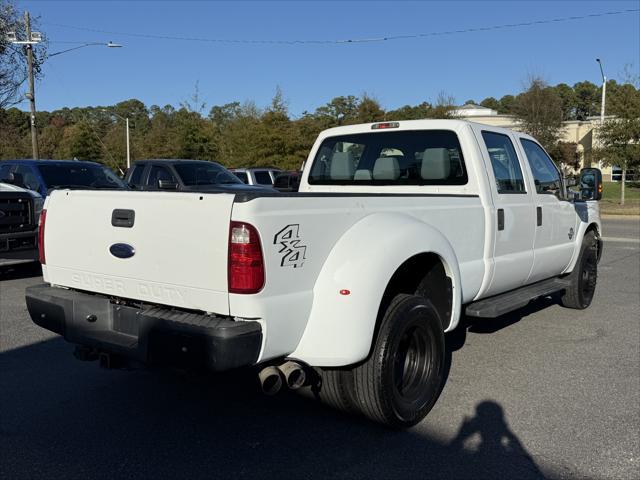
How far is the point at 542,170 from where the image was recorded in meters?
6.03

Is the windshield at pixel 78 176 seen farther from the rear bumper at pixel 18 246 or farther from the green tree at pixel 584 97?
the green tree at pixel 584 97

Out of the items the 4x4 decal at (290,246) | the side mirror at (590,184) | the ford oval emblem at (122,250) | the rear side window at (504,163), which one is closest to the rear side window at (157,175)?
the side mirror at (590,184)

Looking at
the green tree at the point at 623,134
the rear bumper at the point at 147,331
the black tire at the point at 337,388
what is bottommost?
the black tire at the point at 337,388

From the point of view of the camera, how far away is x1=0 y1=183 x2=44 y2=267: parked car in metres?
8.32

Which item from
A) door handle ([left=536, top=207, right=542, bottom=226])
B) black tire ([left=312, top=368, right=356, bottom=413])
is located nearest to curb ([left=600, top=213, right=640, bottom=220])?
door handle ([left=536, top=207, right=542, bottom=226])

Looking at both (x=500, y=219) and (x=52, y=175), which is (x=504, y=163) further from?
(x=52, y=175)

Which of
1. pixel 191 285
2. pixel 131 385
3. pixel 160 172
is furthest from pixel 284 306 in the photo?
pixel 160 172

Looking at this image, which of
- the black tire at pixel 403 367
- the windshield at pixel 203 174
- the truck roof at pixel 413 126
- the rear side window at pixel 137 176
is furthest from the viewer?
the rear side window at pixel 137 176

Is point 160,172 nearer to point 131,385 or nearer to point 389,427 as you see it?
point 131,385

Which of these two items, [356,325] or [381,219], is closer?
[356,325]

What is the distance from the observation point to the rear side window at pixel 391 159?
5160 millimetres

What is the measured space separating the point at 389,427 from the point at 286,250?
1406mm

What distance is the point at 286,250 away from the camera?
3.11 meters

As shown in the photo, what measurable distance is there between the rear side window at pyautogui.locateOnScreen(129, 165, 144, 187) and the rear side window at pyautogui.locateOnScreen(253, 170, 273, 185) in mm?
6836
